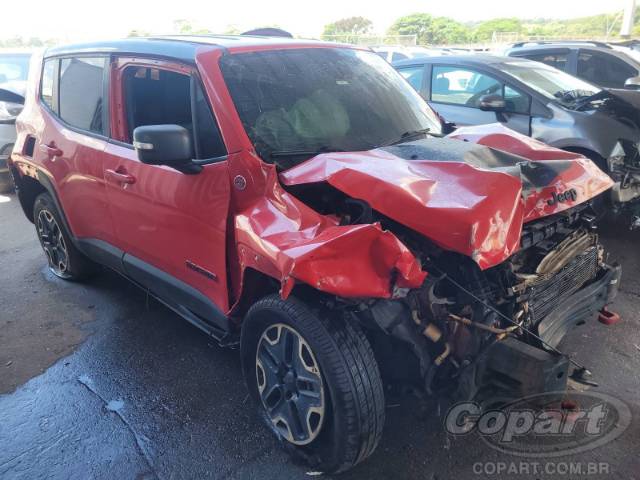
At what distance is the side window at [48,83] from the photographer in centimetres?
418

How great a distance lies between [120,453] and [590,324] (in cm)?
302

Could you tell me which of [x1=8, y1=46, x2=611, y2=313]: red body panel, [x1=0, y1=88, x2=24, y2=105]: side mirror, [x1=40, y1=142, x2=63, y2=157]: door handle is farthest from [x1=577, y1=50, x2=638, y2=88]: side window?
[x1=0, y1=88, x2=24, y2=105]: side mirror

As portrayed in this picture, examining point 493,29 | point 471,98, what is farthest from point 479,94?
point 493,29

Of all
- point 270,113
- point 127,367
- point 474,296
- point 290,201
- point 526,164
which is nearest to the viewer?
point 474,296

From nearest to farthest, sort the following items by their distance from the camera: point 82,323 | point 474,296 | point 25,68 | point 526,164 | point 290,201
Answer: point 474,296, point 290,201, point 526,164, point 82,323, point 25,68

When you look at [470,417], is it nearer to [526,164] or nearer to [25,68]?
[526,164]

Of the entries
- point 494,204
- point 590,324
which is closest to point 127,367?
point 494,204

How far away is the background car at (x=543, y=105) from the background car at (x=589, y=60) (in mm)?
1922

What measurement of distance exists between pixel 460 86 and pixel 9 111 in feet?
19.9

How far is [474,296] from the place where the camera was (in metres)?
2.27

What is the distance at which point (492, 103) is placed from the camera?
216 inches

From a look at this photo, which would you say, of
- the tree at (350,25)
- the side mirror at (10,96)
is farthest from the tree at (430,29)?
the side mirror at (10,96)

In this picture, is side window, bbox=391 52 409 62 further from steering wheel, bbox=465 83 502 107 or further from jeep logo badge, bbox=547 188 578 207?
jeep logo badge, bbox=547 188 578 207

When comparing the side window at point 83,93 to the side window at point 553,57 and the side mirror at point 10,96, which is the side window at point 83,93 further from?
the side window at point 553,57
